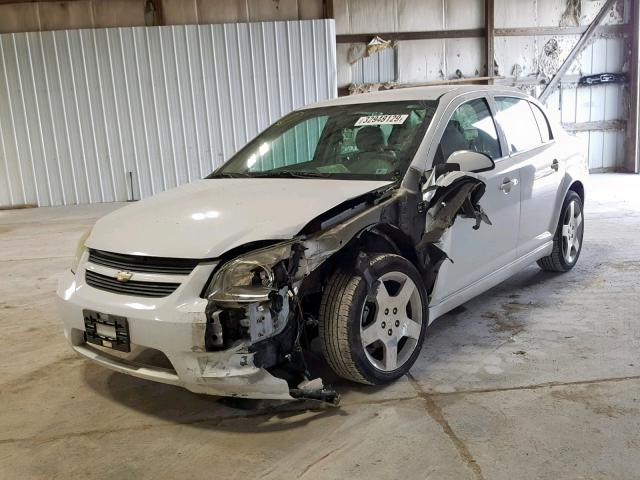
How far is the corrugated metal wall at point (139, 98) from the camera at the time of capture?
9914mm

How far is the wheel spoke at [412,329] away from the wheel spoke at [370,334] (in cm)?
22

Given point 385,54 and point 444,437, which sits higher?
point 385,54

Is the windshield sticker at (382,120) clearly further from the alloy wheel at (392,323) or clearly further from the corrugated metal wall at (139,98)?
the corrugated metal wall at (139,98)

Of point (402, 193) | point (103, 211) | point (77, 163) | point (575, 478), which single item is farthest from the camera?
point (77, 163)

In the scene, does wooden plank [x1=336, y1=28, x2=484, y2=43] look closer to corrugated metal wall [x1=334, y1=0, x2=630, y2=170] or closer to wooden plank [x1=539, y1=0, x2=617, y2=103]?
corrugated metal wall [x1=334, y1=0, x2=630, y2=170]

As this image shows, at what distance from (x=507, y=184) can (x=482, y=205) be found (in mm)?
352

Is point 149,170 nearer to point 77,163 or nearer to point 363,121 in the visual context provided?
point 77,163

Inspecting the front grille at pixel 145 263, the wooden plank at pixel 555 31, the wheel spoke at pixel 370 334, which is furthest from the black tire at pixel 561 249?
the wooden plank at pixel 555 31

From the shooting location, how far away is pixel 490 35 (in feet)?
35.0

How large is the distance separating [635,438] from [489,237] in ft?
4.82

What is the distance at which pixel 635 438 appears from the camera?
251cm

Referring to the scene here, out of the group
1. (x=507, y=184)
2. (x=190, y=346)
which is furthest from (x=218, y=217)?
(x=507, y=184)

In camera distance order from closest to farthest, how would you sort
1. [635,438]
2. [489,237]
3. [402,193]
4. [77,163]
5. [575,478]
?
[575,478] < [635,438] < [402,193] < [489,237] < [77,163]

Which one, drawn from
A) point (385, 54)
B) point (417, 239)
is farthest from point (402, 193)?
point (385, 54)
